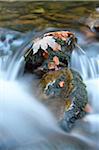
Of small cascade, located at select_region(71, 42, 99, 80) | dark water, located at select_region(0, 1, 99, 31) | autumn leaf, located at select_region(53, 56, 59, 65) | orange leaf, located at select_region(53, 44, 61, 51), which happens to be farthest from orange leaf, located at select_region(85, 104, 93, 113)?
dark water, located at select_region(0, 1, 99, 31)

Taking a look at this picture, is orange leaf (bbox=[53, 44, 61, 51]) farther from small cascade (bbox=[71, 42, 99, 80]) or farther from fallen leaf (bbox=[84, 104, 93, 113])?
fallen leaf (bbox=[84, 104, 93, 113])

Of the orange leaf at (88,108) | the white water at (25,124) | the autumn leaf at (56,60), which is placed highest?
the autumn leaf at (56,60)

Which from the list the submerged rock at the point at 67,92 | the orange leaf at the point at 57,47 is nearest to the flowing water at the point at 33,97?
the submerged rock at the point at 67,92

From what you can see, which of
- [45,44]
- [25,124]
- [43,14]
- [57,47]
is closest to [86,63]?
[57,47]

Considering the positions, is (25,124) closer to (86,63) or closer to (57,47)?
(57,47)

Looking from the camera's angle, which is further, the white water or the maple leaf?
the maple leaf

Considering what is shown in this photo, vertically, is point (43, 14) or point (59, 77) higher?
point (43, 14)

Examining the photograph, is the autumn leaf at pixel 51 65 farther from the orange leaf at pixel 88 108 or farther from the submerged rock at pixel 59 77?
the orange leaf at pixel 88 108

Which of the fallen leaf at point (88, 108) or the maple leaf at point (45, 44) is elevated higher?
the maple leaf at point (45, 44)
